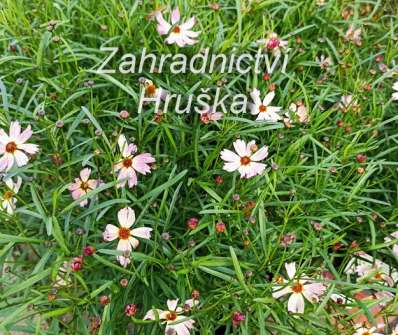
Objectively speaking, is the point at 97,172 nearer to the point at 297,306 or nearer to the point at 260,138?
the point at 260,138

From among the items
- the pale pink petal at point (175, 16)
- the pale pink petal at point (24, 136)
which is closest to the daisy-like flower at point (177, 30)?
the pale pink petal at point (175, 16)

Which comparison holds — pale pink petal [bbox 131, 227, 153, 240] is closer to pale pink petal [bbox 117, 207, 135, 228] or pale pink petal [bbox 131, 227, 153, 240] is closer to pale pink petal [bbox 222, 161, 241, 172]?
pale pink petal [bbox 117, 207, 135, 228]

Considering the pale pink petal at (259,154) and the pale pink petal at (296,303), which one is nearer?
the pale pink petal at (296,303)

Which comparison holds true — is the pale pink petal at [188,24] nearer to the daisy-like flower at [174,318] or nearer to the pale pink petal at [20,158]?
the pale pink petal at [20,158]

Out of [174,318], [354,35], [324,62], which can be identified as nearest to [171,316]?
[174,318]

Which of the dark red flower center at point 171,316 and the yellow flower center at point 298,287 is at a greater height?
the yellow flower center at point 298,287

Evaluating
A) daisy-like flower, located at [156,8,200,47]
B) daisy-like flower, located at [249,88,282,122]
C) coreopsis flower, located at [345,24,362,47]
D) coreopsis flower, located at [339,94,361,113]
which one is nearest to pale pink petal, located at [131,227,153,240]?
daisy-like flower, located at [249,88,282,122]

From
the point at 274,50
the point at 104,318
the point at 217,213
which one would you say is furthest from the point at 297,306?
the point at 274,50
